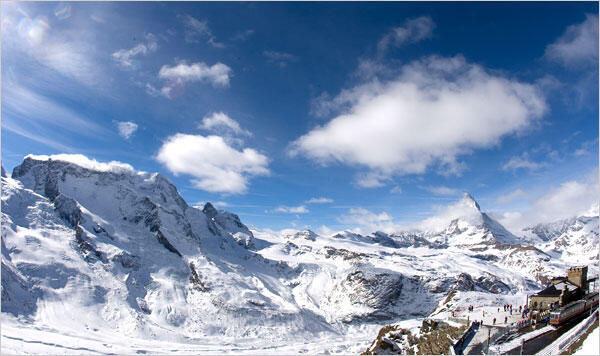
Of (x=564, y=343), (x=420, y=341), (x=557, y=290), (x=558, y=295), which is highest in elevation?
(x=557, y=290)

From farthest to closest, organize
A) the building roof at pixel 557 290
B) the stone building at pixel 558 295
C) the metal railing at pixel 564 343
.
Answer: the building roof at pixel 557 290
the stone building at pixel 558 295
the metal railing at pixel 564 343

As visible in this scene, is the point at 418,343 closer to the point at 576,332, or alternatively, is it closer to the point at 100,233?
the point at 576,332

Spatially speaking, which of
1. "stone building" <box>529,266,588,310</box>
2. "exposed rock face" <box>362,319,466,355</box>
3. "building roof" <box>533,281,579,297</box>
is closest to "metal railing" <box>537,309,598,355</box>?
"exposed rock face" <box>362,319,466,355</box>

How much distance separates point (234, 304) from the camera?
18638cm

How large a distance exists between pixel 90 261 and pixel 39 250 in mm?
22749

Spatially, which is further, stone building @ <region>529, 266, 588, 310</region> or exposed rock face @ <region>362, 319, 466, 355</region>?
stone building @ <region>529, 266, 588, 310</region>

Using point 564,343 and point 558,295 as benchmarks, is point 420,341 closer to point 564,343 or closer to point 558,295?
point 564,343

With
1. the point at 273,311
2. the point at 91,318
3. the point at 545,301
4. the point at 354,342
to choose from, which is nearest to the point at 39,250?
the point at 91,318

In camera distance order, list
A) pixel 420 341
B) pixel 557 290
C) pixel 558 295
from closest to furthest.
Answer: pixel 420 341
pixel 558 295
pixel 557 290

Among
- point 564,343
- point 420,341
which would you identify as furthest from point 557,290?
point 420,341

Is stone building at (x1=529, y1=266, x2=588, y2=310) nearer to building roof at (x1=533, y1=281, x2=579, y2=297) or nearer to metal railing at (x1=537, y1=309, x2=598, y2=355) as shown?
building roof at (x1=533, y1=281, x2=579, y2=297)

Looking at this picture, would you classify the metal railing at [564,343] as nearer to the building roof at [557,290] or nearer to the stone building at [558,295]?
the stone building at [558,295]

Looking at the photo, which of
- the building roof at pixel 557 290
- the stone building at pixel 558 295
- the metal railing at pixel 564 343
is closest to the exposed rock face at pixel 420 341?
the metal railing at pixel 564 343

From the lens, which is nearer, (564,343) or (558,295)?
(564,343)
